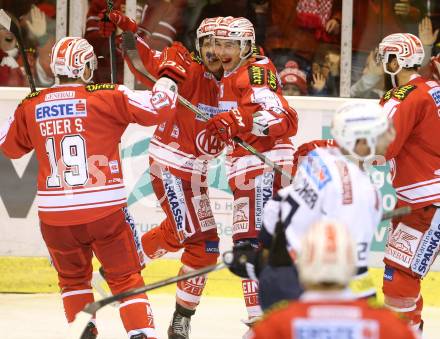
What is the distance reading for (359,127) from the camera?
12.5ft

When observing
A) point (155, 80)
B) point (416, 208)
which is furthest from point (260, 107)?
point (416, 208)

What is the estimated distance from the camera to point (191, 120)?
6047mm

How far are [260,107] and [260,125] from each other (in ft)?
0.31

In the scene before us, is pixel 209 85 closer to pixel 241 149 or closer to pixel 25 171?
pixel 241 149

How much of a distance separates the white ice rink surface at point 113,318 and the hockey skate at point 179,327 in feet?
0.45

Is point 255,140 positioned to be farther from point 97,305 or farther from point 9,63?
point 9,63

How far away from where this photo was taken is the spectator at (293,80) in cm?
772

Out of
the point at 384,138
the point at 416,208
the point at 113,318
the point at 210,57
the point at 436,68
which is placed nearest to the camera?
the point at 384,138

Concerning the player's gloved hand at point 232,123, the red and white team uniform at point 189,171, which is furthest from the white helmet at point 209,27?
the player's gloved hand at point 232,123

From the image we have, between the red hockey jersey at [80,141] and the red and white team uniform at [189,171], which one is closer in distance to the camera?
the red hockey jersey at [80,141]

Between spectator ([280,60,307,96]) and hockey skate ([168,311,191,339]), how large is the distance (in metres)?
2.17

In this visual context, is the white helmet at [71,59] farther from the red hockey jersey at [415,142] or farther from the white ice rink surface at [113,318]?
the white ice rink surface at [113,318]

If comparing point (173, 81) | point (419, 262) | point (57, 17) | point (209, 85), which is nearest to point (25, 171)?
point (57, 17)

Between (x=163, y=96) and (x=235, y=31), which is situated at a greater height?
(x=235, y=31)
